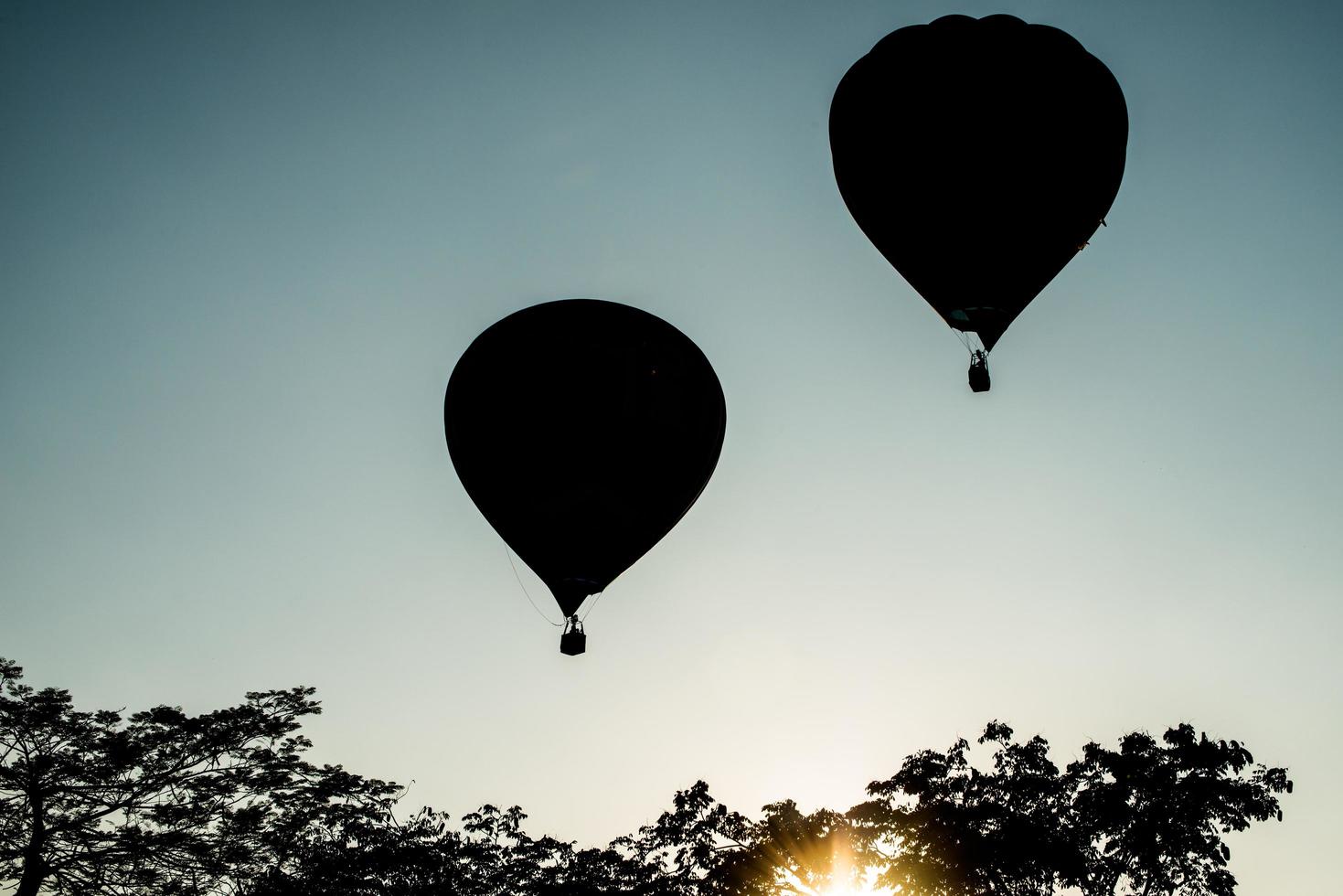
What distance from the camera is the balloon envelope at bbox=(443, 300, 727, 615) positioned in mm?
10852

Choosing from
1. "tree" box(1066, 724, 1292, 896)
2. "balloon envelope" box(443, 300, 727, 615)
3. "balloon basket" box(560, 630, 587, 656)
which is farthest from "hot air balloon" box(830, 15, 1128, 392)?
"tree" box(1066, 724, 1292, 896)

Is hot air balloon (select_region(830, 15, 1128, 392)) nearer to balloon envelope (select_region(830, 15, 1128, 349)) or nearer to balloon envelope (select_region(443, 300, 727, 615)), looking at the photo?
balloon envelope (select_region(830, 15, 1128, 349))

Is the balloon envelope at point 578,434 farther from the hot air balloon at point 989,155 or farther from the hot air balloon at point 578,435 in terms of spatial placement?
the hot air balloon at point 989,155

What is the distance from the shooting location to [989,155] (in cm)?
1021

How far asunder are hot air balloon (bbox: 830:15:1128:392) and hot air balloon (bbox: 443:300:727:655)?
309 centimetres

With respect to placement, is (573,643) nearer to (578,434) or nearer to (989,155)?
(578,434)

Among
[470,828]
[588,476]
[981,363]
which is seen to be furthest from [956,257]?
[470,828]

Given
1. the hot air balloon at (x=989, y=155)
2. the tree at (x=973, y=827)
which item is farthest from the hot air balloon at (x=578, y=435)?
the tree at (x=973, y=827)

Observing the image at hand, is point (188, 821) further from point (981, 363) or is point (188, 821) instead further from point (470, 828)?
point (981, 363)

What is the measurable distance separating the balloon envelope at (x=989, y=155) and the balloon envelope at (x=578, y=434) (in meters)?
3.07

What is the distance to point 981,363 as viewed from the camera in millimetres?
9898

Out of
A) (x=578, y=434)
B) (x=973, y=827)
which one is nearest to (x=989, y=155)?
(x=578, y=434)

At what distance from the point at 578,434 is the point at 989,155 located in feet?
16.8

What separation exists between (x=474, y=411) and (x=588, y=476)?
5.21ft
